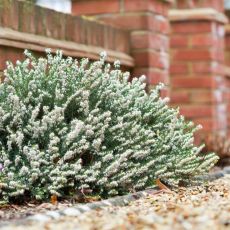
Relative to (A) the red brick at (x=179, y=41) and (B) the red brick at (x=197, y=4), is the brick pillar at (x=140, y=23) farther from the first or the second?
(B) the red brick at (x=197, y=4)

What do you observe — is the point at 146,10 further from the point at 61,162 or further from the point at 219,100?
the point at 61,162

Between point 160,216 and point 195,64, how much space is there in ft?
23.6

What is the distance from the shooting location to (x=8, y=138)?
5.91 m

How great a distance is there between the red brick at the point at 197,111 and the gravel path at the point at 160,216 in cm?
584

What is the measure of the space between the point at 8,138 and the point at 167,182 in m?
1.33

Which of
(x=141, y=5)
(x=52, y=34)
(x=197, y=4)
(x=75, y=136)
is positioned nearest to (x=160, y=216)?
(x=75, y=136)

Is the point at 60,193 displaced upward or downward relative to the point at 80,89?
downward

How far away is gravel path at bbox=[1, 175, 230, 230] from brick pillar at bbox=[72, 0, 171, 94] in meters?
3.80

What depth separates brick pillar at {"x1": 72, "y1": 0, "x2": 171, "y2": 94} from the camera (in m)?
9.56

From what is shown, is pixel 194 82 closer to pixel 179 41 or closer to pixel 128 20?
pixel 179 41

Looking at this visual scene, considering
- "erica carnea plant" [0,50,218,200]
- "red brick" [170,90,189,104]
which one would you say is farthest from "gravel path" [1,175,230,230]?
"red brick" [170,90,189,104]

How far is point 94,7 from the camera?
32.3 feet

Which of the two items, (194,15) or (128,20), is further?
(194,15)

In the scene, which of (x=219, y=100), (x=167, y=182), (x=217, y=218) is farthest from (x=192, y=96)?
(x=217, y=218)
